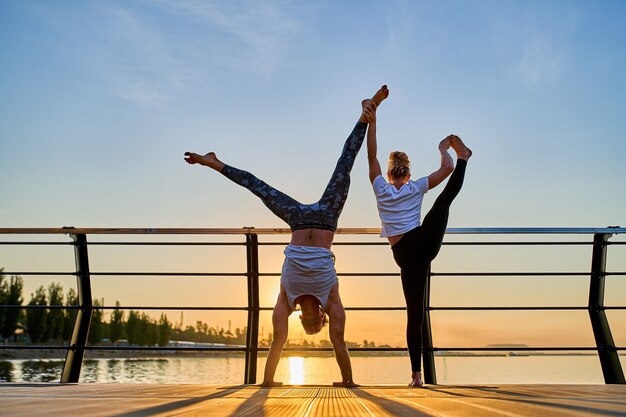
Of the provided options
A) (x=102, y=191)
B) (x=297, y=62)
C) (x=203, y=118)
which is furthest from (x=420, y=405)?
(x=102, y=191)

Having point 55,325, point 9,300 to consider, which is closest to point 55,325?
point 55,325

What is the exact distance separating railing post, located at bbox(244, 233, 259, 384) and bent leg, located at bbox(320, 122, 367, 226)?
0.64m

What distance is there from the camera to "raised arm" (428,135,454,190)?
10.3 ft

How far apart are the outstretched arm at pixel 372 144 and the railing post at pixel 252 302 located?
834 mm

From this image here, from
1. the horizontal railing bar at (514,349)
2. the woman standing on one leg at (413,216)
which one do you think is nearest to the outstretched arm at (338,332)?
the woman standing on one leg at (413,216)

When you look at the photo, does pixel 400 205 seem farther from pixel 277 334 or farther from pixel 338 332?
pixel 277 334

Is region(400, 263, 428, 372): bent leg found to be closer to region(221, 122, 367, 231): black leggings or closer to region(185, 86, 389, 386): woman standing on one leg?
region(185, 86, 389, 386): woman standing on one leg

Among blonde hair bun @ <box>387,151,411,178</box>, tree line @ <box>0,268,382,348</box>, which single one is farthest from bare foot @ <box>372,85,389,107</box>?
tree line @ <box>0,268,382,348</box>

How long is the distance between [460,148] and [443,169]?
0.47 ft

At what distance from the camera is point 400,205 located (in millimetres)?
3074

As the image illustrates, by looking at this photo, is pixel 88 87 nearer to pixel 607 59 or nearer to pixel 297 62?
pixel 297 62

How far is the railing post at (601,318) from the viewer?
3293 mm

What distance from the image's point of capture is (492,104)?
9.86 metres

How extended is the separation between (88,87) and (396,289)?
37.8ft
